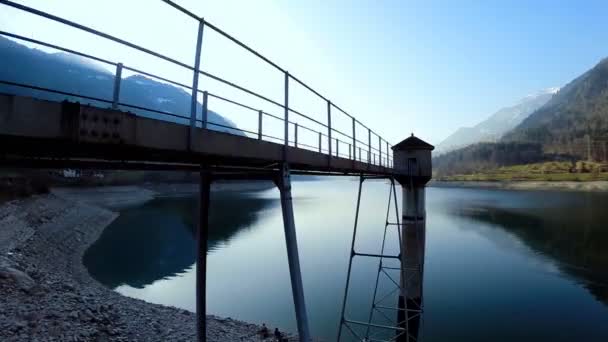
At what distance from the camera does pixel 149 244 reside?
33375 mm

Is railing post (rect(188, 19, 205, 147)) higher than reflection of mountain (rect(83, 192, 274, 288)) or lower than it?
higher

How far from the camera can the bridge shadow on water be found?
23.9 m

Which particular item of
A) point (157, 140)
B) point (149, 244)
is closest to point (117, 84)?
point (157, 140)

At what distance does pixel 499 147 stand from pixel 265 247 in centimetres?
19561

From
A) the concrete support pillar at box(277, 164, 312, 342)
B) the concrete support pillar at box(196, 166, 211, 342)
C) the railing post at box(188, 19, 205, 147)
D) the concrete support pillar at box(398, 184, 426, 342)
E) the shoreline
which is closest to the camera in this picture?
the railing post at box(188, 19, 205, 147)

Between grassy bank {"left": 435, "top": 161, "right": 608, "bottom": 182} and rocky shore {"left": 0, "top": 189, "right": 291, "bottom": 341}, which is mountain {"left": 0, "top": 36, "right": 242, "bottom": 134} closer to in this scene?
rocky shore {"left": 0, "top": 189, "right": 291, "bottom": 341}

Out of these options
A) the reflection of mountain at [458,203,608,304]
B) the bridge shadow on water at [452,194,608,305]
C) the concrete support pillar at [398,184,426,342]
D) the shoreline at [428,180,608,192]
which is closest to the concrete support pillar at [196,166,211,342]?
the concrete support pillar at [398,184,426,342]

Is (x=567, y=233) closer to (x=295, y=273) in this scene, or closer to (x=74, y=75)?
(x=295, y=273)

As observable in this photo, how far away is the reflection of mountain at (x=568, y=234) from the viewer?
78.6 ft

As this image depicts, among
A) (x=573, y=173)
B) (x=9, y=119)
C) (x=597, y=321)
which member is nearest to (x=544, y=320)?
(x=597, y=321)

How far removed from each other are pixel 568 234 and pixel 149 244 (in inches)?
1627

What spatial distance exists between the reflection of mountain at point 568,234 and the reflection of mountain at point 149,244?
27225 millimetres

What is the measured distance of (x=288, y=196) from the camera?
6801mm

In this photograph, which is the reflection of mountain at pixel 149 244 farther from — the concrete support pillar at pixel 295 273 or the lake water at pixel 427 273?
the concrete support pillar at pixel 295 273
